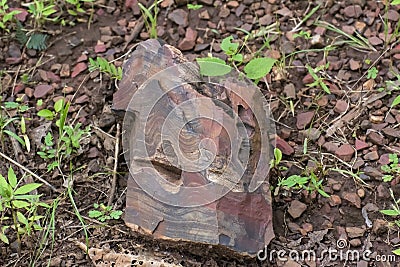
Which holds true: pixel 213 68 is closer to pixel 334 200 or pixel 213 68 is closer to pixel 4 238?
pixel 334 200

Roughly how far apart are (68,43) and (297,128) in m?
1.20

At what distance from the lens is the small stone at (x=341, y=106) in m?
2.83

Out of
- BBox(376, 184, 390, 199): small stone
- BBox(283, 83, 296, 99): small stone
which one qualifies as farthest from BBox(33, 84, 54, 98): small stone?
BBox(376, 184, 390, 199): small stone

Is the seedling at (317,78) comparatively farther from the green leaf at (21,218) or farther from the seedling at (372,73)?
the green leaf at (21,218)

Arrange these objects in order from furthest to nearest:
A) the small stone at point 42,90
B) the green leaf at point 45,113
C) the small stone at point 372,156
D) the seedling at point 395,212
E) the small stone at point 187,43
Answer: the small stone at point 187,43
the small stone at point 42,90
the green leaf at point 45,113
the small stone at point 372,156
the seedling at point 395,212

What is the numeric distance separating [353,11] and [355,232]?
121 centimetres

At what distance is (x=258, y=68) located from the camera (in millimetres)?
2709

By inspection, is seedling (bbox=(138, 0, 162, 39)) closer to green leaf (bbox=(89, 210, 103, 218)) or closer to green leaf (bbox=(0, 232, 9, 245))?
green leaf (bbox=(89, 210, 103, 218))

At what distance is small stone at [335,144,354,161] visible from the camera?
2660 mm

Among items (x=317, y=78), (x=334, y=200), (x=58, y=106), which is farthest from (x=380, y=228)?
(x=58, y=106)

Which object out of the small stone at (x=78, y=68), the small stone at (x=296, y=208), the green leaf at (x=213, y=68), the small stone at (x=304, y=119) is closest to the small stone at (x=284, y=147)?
the small stone at (x=304, y=119)

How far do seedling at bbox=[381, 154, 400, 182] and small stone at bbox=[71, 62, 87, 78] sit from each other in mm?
1427

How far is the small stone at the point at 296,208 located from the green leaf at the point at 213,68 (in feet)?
1.96

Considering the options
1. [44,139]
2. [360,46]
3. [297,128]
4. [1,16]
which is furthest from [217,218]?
[1,16]
